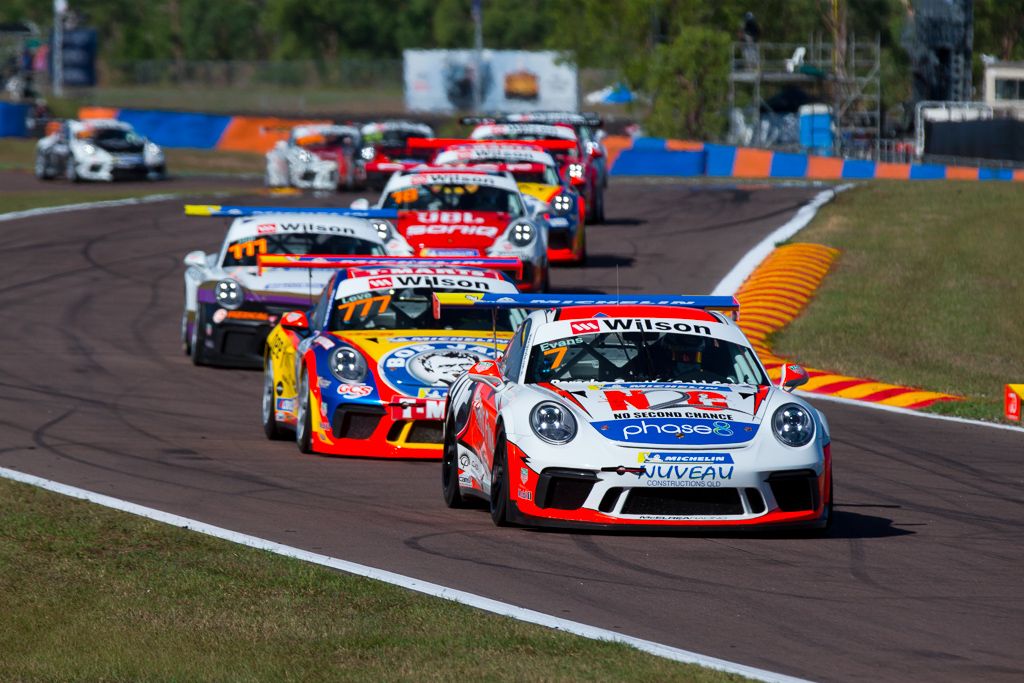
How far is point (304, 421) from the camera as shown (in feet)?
41.2

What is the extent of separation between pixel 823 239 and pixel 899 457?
1472 cm

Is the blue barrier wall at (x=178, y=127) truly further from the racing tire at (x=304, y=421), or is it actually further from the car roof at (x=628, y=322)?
the car roof at (x=628, y=322)

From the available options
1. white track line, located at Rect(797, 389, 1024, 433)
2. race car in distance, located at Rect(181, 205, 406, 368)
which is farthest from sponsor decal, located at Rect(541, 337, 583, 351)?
race car in distance, located at Rect(181, 205, 406, 368)

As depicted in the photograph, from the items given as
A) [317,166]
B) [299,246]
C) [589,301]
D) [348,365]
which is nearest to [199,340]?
[299,246]

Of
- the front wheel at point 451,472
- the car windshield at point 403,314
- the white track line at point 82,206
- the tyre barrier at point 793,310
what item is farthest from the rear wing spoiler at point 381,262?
the white track line at point 82,206

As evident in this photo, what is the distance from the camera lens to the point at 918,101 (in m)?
55.5

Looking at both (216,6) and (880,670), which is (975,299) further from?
(216,6)

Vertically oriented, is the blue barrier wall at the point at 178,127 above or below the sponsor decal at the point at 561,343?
above

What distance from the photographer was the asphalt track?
23.8 feet

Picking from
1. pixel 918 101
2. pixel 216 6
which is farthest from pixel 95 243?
pixel 216 6

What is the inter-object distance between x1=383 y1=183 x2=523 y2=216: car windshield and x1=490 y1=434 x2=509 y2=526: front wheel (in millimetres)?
12167

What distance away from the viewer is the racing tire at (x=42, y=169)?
1676 inches

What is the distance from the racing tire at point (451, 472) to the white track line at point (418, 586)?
153cm

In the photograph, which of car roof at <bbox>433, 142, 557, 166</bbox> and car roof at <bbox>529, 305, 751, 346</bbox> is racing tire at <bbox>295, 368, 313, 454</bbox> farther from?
car roof at <bbox>433, 142, 557, 166</bbox>
